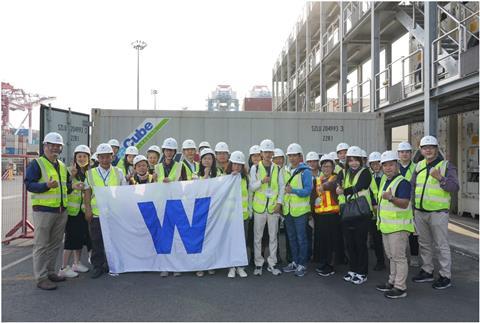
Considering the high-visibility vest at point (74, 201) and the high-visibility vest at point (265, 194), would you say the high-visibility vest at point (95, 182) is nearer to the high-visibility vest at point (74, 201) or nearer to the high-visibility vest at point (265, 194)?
the high-visibility vest at point (74, 201)

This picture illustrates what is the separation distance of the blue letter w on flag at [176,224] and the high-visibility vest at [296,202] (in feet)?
4.02

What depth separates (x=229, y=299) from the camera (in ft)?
15.4

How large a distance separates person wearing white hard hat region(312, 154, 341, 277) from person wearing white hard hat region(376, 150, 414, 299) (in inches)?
38.5

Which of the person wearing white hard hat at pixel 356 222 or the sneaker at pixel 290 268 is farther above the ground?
the person wearing white hard hat at pixel 356 222

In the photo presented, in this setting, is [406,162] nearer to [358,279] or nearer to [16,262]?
[358,279]

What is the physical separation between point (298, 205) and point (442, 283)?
2229 millimetres

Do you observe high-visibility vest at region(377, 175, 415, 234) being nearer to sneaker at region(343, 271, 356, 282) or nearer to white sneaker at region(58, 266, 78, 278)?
sneaker at region(343, 271, 356, 282)

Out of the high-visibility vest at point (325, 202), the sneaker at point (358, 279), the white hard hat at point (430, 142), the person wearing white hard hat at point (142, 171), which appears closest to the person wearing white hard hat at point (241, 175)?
the high-visibility vest at point (325, 202)

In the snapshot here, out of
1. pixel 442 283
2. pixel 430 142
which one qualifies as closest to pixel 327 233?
pixel 442 283

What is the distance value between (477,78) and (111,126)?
26.4ft

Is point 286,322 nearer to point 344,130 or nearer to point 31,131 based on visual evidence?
point 344,130

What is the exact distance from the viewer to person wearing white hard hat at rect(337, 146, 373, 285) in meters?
5.31

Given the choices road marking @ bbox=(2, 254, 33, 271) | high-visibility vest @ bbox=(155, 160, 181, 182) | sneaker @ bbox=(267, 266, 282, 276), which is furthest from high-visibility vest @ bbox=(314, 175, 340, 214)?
road marking @ bbox=(2, 254, 33, 271)

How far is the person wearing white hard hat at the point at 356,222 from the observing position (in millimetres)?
5309
